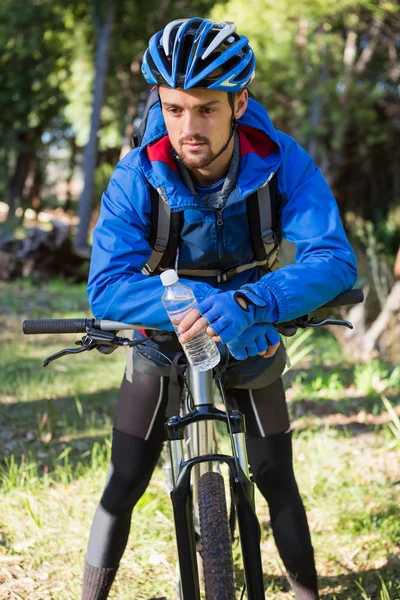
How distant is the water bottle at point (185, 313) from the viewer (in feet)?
6.40

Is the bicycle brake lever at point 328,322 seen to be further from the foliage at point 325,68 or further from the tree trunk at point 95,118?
the tree trunk at point 95,118

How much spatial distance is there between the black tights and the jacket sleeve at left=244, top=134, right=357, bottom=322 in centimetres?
58

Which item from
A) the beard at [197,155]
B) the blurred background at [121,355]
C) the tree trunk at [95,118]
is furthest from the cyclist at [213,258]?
the tree trunk at [95,118]

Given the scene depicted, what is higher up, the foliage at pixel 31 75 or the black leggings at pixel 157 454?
the foliage at pixel 31 75

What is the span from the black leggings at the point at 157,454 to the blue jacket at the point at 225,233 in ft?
1.51

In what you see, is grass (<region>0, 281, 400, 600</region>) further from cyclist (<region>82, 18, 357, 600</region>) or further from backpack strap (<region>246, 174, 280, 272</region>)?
backpack strap (<region>246, 174, 280, 272</region>)

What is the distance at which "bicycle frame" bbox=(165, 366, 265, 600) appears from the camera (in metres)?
2.04

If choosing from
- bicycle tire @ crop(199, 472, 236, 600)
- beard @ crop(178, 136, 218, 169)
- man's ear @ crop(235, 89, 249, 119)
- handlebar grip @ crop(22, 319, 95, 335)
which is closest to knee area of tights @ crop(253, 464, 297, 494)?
bicycle tire @ crop(199, 472, 236, 600)

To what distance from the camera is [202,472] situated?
2.12m

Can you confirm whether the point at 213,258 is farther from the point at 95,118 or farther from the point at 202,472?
the point at 95,118

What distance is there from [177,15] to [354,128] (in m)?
6.94

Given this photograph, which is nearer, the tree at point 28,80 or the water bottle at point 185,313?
the water bottle at point 185,313

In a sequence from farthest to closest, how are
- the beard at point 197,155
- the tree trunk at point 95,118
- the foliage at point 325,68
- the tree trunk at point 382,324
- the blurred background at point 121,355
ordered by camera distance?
1. the tree trunk at point 95,118
2. the foliage at point 325,68
3. the tree trunk at point 382,324
4. the blurred background at point 121,355
5. the beard at point 197,155

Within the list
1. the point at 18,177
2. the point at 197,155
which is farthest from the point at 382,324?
the point at 18,177
